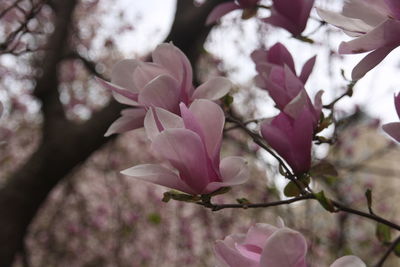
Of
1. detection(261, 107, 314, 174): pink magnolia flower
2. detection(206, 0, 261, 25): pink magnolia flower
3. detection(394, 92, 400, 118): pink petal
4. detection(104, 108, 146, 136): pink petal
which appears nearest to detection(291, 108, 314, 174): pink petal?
detection(261, 107, 314, 174): pink magnolia flower

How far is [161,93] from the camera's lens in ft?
1.86

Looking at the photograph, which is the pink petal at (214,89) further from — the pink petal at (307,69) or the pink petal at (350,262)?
the pink petal at (350,262)

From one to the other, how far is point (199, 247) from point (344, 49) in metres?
4.74

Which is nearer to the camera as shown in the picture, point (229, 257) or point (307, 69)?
point (229, 257)

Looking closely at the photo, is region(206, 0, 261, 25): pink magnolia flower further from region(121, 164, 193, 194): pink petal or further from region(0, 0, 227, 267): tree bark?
region(0, 0, 227, 267): tree bark

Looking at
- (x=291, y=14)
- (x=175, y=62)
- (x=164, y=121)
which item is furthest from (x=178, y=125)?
(x=291, y=14)

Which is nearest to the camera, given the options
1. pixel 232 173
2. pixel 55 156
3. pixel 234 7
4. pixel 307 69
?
pixel 232 173

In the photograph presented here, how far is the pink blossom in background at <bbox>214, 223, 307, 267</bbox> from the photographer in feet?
1.46

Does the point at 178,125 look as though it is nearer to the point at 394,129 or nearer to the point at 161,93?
the point at 161,93

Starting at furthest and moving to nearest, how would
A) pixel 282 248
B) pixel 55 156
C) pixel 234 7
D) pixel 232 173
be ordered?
pixel 55 156
pixel 234 7
pixel 232 173
pixel 282 248

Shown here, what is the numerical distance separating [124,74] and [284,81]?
0.22 metres

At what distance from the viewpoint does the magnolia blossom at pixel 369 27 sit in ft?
1.49

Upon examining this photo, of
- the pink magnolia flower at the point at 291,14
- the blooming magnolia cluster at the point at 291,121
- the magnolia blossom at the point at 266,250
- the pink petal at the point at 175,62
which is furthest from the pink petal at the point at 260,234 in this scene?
the pink magnolia flower at the point at 291,14

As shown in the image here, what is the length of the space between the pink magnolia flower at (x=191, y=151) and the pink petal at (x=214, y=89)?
0.28ft
